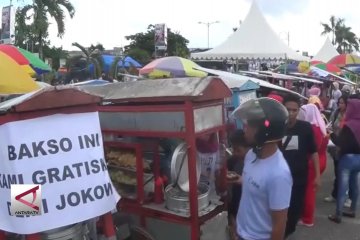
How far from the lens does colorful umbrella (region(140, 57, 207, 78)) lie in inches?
351

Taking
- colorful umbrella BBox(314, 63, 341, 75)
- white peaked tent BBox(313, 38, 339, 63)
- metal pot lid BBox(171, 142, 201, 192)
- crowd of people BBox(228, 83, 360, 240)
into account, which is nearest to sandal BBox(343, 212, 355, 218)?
crowd of people BBox(228, 83, 360, 240)

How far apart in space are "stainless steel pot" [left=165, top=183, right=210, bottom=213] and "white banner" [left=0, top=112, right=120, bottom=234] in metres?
0.84

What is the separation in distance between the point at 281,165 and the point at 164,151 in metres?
1.58

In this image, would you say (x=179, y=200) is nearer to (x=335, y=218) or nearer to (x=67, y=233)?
(x=67, y=233)

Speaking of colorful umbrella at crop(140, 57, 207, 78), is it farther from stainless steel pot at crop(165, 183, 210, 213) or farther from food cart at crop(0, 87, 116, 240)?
food cart at crop(0, 87, 116, 240)

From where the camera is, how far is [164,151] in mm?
4062

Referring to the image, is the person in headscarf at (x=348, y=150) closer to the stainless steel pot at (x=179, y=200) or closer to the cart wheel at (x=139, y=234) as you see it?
the stainless steel pot at (x=179, y=200)

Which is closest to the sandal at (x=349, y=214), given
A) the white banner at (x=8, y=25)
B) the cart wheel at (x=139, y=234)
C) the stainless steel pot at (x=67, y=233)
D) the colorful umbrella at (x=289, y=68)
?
the cart wheel at (x=139, y=234)

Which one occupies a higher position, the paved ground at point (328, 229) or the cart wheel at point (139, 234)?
the cart wheel at point (139, 234)

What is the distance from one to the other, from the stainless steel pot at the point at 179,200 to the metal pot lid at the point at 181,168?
0.06 metres

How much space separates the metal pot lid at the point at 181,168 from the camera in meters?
3.65


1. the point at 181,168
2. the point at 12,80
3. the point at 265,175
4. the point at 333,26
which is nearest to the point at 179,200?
the point at 181,168

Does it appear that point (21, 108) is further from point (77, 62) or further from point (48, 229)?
point (77, 62)

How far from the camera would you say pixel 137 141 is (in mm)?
4004
